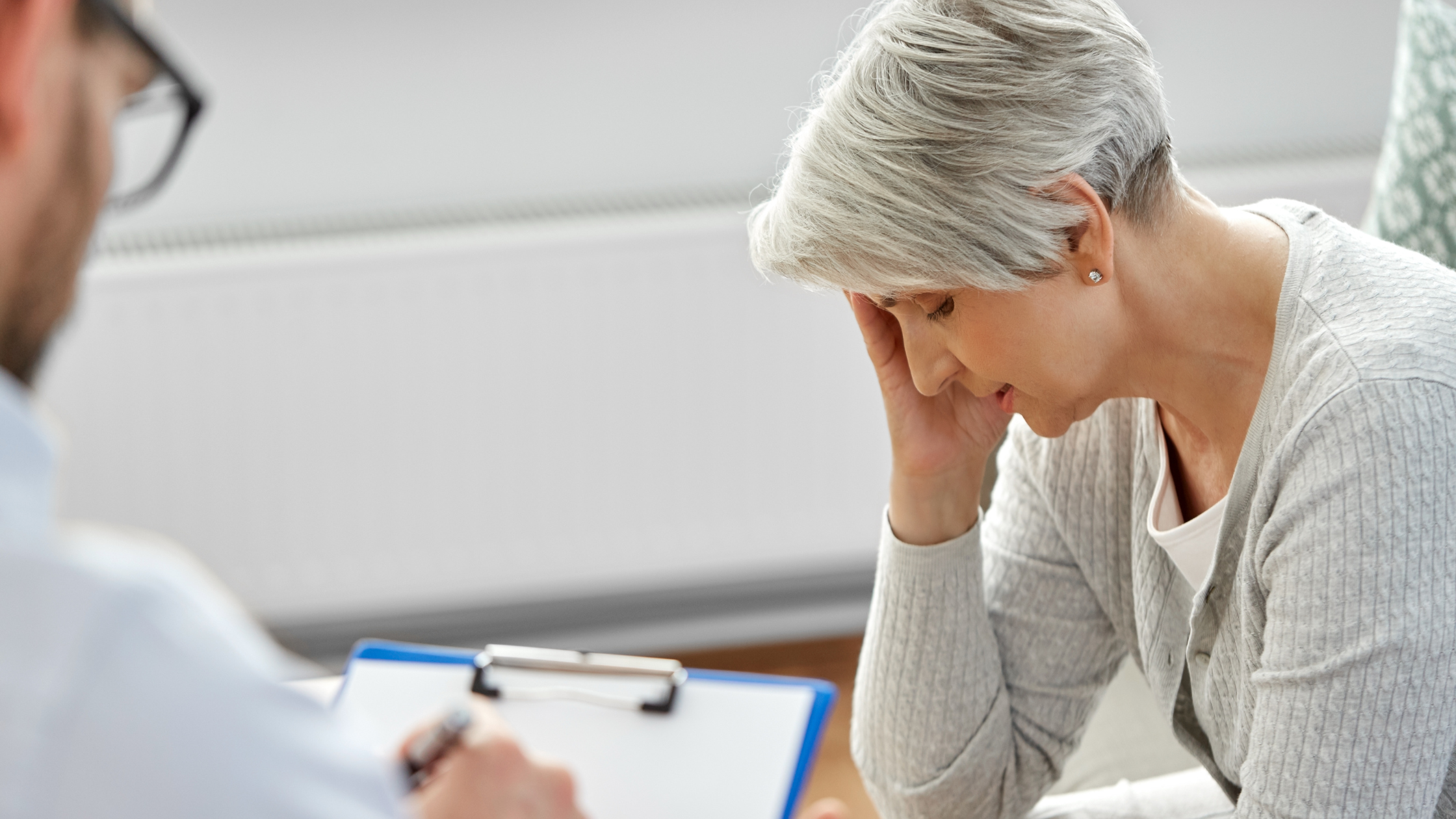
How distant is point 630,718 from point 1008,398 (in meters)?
0.49

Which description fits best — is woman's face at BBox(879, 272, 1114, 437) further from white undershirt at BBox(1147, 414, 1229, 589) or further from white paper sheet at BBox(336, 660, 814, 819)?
white paper sheet at BBox(336, 660, 814, 819)

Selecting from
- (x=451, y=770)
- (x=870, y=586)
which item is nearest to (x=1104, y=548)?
(x=451, y=770)

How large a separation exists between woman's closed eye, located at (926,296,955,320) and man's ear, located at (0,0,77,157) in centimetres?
69

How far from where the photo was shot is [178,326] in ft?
6.57

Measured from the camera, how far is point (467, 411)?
2092 mm

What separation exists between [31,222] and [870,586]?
77.6 inches

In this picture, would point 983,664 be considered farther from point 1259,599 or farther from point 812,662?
point 812,662

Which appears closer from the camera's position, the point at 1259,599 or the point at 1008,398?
the point at 1259,599

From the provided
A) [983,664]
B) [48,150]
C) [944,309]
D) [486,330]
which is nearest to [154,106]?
[48,150]

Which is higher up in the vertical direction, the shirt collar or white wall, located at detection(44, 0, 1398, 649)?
the shirt collar

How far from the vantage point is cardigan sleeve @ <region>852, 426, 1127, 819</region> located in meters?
1.20

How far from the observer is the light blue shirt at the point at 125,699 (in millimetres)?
425

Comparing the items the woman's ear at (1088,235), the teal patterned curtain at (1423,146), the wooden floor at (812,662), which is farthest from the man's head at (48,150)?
the wooden floor at (812,662)

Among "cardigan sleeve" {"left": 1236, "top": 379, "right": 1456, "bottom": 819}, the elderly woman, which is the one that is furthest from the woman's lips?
"cardigan sleeve" {"left": 1236, "top": 379, "right": 1456, "bottom": 819}
